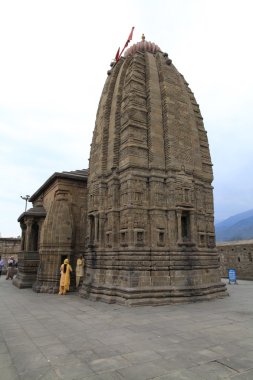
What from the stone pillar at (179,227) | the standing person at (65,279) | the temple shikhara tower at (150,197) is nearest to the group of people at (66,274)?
the standing person at (65,279)

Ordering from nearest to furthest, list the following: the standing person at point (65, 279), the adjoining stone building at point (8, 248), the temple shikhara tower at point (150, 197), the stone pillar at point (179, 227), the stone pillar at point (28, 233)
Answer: the temple shikhara tower at point (150, 197), the stone pillar at point (179, 227), the standing person at point (65, 279), the stone pillar at point (28, 233), the adjoining stone building at point (8, 248)

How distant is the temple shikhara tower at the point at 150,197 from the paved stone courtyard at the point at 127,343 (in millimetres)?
2016

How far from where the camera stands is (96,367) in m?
4.49

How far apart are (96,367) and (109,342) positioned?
1.35 meters

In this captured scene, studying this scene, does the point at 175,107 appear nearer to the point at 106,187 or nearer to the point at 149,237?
the point at 106,187

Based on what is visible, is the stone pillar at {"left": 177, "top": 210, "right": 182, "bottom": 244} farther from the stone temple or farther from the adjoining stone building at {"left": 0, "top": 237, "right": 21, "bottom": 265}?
the adjoining stone building at {"left": 0, "top": 237, "right": 21, "bottom": 265}

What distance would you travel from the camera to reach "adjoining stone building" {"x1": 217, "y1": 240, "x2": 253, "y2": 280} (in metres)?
20.1

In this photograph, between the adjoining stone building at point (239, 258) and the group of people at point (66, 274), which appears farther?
the adjoining stone building at point (239, 258)

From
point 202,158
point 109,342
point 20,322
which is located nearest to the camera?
point 109,342

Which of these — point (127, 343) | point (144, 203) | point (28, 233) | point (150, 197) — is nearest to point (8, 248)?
point (28, 233)

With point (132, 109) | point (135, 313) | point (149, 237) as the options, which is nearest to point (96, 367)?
point (135, 313)

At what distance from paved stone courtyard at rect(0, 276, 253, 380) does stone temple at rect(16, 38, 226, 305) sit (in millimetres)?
2286

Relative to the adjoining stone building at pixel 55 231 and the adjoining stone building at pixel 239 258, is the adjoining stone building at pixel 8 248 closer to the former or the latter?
the adjoining stone building at pixel 55 231

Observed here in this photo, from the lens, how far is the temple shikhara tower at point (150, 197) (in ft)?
38.0
